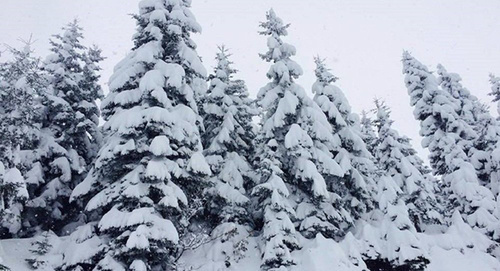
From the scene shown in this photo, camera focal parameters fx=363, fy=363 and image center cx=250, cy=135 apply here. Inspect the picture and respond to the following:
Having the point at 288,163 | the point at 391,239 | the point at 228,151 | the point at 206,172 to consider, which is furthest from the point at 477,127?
the point at 206,172

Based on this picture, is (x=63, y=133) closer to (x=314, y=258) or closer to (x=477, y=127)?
(x=314, y=258)

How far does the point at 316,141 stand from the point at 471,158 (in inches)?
571

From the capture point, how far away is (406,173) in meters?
23.9

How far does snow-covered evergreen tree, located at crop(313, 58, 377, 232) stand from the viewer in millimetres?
20484

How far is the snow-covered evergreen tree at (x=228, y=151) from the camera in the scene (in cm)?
1905

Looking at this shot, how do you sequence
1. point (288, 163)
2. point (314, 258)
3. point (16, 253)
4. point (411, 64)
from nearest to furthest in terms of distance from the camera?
1. point (314, 258)
2. point (16, 253)
3. point (288, 163)
4. point (411, 64)

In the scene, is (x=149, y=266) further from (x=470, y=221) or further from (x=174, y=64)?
(x=470, y=221)

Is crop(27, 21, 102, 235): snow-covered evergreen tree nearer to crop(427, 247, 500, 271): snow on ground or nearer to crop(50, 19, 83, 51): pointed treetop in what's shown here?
crop(50, 19, 83, 51): pointed treetop

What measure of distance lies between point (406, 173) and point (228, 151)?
1181cm

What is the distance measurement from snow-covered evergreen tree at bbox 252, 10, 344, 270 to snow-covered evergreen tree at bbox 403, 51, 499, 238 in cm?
1005

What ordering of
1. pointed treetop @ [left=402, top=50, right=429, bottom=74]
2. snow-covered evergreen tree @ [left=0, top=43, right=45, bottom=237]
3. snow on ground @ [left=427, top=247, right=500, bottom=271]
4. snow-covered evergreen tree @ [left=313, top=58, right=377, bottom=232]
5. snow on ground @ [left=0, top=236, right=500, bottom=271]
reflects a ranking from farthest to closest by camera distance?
pointed treetop @ [left=402, top=50, right=429, bottom=74] → snow-covered evergreen tree @ [left=313, top=58, right=377, bottom=232] → snow on ground @ [left=427, top=247, right=500, bottom=271] → snow on ground @ [left=0, top=236, right=500, bottom=271] → snow-covered evergreen tree @ [left=0, top=43, right=45, bottom=237]

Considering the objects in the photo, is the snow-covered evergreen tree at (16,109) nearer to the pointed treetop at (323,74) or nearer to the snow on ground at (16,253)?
the snow on ground at (16,253)

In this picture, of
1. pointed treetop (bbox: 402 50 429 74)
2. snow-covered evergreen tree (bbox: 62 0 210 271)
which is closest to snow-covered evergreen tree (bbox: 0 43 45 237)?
snow-covered evergreen tree (bbox: 62 0 210 271)

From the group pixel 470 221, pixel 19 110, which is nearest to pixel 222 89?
pixel 19 110
